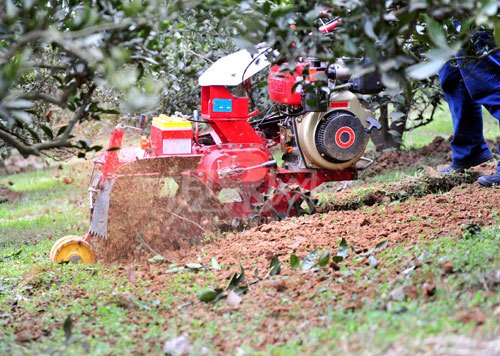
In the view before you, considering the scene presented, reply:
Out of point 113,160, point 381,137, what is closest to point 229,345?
point 113,160

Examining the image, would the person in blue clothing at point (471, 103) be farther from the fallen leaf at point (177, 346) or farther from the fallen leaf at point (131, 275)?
the fallen leaf at point (177, 346)

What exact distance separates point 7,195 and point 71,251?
5804 millimetres

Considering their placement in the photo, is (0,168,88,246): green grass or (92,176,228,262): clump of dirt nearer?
(92,176,228,262): clump of dirt

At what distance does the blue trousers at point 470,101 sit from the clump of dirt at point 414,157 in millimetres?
1650

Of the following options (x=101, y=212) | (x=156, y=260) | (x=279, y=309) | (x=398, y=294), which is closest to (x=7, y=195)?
(x=101, y=212)

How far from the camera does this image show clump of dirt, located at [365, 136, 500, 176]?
9.42 metres

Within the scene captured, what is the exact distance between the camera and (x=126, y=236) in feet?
20.5

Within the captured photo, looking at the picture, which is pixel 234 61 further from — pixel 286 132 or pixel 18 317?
pixel 18 317

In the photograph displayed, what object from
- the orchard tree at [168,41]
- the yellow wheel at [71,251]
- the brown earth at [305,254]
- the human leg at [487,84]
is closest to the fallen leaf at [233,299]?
the brown earth at [305,254]

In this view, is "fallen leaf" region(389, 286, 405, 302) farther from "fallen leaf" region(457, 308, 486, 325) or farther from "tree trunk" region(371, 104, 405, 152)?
"tree trunk" region(371, 104, 405, 152)

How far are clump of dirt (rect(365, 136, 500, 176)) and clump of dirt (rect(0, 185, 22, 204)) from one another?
5.43m

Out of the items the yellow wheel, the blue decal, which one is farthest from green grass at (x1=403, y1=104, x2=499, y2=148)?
the yellow wheel

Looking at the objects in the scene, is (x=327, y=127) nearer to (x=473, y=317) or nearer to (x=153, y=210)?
(x=153, y=210)

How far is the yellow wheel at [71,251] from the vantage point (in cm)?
614
